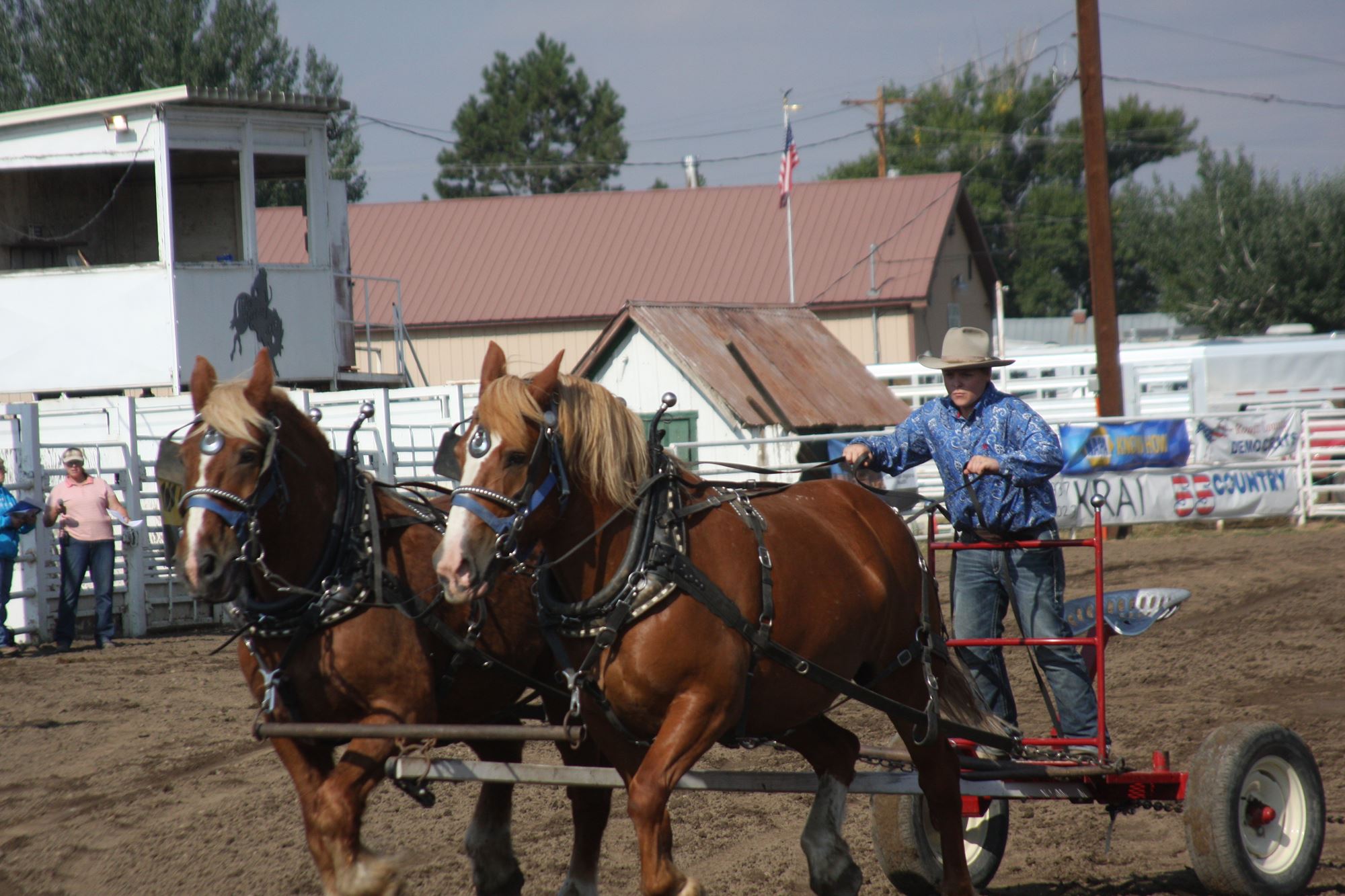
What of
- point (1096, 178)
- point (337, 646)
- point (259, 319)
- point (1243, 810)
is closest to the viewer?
point (337, 646)

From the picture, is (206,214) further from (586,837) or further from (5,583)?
(586,837)

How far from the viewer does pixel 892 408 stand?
A: 2342 centimetres

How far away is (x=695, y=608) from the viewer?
12.9 feet

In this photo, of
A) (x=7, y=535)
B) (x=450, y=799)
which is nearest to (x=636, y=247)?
(x=7, y=535)

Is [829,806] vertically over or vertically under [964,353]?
under

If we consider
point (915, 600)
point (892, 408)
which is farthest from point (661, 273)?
point (915, 600)

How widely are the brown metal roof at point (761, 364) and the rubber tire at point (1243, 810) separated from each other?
602 inches

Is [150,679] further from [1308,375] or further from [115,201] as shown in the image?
[1308,375]

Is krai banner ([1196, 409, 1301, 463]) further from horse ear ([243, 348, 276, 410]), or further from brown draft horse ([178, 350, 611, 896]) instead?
horse ear ([243, 348, 276, 410])

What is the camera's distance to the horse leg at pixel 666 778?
3.73 metres

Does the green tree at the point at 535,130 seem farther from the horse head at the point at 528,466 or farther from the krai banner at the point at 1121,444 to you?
the horse head at the point at 528,466

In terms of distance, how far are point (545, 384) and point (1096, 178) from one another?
14.4 m

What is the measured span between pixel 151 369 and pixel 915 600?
566 inches

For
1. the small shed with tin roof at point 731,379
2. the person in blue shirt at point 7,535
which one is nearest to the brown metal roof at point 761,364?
the small shed with tin roof at point 731,379
